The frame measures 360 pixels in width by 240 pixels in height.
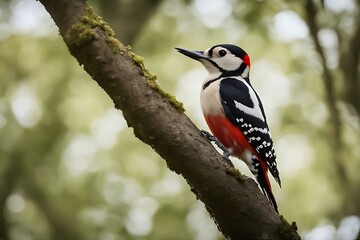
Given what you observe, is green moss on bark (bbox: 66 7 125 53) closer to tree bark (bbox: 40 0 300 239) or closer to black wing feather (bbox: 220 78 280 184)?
tree bark (bbox: 40 0 300 239)

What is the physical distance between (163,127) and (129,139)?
701 cm

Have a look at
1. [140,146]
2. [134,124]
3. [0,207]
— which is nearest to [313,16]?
[134,124]

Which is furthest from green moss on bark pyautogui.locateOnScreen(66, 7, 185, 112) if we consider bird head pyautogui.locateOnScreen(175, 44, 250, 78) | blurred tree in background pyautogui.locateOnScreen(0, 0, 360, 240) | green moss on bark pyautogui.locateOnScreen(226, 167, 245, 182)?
blurred tree in background pyautogui.locateOnScreen(0, 0, 360, 240)

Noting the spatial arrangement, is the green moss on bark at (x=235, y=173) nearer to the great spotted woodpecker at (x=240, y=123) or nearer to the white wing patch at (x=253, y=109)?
the great spotted woodpecker at (x=240, y=123)

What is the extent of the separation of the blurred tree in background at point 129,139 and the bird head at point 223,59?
3.18 m

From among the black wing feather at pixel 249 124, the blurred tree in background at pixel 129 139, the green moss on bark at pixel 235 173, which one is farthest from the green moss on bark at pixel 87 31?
the blurred tree in background at pixel 129 139

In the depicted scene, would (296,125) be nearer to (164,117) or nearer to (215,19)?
(215,19)

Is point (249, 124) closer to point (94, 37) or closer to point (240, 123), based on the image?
point (240, 123)

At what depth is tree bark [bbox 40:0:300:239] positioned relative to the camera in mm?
3229

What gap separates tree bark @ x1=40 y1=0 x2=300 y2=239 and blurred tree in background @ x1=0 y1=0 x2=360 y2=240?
5029mm

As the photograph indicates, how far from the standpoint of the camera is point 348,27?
25.0ft

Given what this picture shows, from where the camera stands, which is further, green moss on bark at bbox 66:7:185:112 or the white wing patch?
the white wing patch

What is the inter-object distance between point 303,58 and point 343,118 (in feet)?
5.08

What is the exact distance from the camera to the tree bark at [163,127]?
10.6 ft
